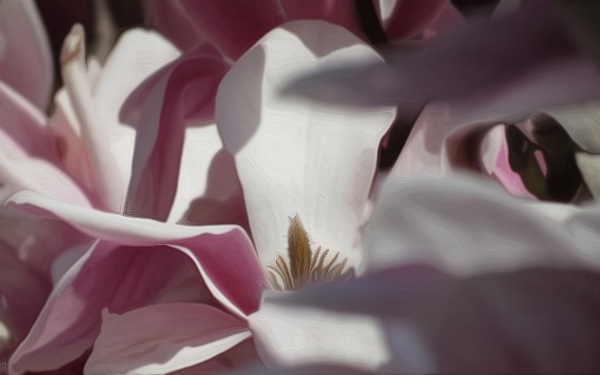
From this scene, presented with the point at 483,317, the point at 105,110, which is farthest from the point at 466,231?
the point at 105,110

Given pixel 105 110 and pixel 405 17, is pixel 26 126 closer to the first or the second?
pixel 105 110

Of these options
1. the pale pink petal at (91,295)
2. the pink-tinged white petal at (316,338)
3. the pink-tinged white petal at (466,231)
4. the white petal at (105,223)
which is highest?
the white petal at (105,223)

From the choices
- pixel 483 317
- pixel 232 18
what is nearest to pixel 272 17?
pixel 232 18

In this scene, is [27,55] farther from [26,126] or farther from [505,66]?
[505,66]

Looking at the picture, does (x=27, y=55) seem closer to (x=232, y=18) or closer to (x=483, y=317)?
(x=232, y=18)

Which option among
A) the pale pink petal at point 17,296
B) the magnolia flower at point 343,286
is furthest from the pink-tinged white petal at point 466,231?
the pale pink petal at point 17,296

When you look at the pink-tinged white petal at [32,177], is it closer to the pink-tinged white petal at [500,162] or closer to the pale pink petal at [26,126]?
the pale pink petal at [26,126]
